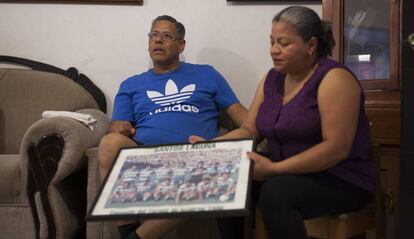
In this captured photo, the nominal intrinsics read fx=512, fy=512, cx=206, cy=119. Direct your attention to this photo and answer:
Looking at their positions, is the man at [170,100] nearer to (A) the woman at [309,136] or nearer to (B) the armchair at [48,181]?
(B) the armchair at [48,181]

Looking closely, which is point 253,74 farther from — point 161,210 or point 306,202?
point 161,210

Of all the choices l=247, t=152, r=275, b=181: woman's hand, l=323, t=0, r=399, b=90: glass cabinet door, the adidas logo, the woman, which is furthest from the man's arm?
l=247, t=152, r=275, b=181: woman's hand

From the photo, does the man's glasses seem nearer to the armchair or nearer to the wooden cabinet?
the armchair

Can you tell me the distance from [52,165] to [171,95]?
585 mm

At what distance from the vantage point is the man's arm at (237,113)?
2256 millimetres

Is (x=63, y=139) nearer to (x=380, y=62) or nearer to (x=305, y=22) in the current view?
(x=305, y=22)

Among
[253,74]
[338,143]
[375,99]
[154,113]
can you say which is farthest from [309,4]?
[338,143]

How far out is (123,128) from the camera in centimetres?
214

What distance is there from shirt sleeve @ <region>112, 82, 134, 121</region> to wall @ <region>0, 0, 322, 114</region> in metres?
0.43

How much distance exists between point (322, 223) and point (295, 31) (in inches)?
23.3

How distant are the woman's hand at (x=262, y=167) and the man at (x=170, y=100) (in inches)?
25.7

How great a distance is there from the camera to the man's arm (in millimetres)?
2256

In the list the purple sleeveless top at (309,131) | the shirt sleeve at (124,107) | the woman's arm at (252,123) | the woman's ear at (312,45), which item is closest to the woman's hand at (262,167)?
the purple sleeveless top at (309,131)

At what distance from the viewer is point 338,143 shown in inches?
56.5
